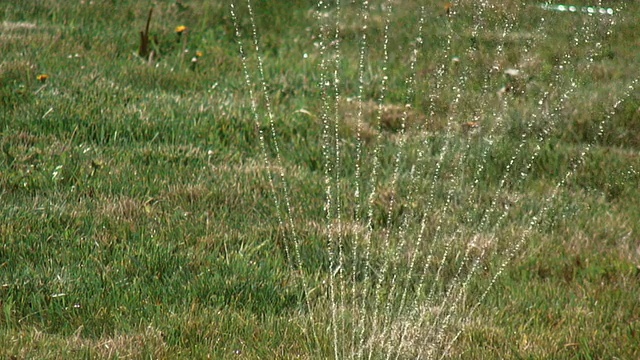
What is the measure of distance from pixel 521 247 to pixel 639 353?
3.16 feet

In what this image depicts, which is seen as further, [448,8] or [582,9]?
[448,8]

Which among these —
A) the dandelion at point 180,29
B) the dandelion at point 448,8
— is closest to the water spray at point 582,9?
the dandelion at point 448,8

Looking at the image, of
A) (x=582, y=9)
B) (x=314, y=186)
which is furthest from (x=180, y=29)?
(x=582, y=9)

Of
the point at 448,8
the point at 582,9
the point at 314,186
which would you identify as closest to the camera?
the point at 314,186

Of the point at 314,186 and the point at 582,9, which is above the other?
the point at 582,9

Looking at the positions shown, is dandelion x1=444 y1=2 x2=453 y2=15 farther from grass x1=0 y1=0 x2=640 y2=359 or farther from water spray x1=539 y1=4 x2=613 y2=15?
water spray x1=539 y1=4 x2=613 y2=15

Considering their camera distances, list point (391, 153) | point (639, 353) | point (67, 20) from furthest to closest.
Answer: point (67, 20) → point (391, 153) → point (639, 353)

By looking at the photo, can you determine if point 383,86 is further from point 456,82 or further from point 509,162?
point 509,162

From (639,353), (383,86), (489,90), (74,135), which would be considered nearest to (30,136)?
(74,135)

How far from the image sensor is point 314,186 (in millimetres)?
4699

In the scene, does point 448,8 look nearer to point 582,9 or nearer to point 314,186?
point 582,9

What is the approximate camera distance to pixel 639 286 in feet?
13.0

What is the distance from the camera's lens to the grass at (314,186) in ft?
11.4

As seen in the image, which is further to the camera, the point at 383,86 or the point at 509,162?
the point at 383,86
